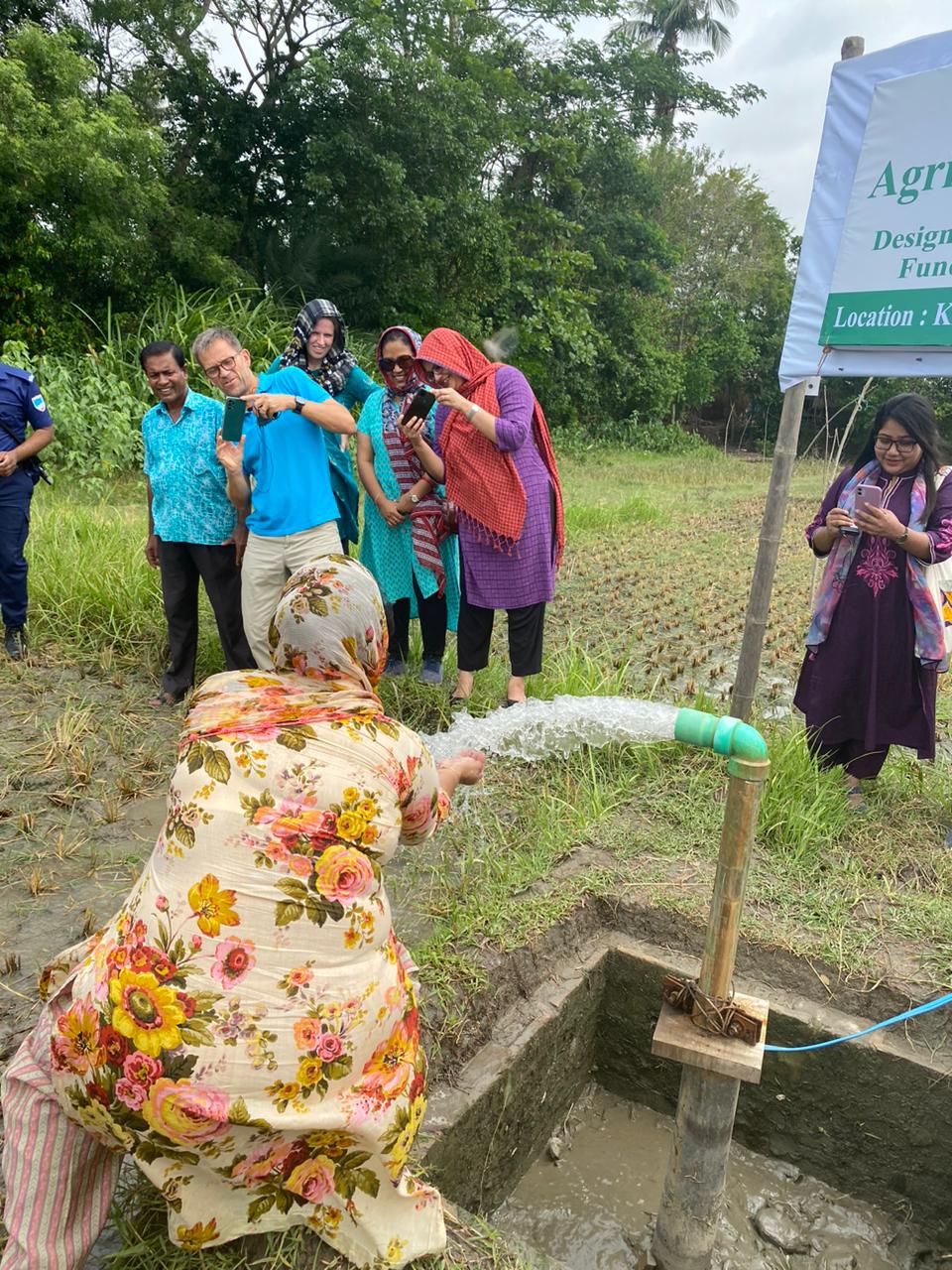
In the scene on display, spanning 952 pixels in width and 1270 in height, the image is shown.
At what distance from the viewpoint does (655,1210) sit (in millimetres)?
2502

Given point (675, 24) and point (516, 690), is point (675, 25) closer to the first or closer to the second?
point (675, 24)

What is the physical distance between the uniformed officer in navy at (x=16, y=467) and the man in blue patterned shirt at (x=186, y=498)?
76 cm

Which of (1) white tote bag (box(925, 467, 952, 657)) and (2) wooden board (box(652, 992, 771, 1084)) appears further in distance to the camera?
(1) white tote bag (box(925, 467, 952, 657))

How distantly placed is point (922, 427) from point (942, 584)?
0.59 m

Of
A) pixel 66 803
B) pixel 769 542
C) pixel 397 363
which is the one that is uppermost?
pixel 397 363

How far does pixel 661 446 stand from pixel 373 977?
64.2 feet

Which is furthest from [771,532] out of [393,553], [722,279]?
[722,279]

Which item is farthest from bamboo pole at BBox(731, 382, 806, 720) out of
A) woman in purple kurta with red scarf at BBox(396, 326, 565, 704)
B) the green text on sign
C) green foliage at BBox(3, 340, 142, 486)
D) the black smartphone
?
green foliage at BBox(3, 340, 142, 486)

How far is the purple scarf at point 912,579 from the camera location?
309 cm

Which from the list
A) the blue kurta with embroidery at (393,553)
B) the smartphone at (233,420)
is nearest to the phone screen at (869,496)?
the blue kurta with embroidery at (393,553)

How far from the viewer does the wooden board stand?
1871 millimetres

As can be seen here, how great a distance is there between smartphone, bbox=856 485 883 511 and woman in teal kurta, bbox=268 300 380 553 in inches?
83.8

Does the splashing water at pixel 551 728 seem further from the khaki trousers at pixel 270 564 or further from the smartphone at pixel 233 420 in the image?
the smartphone at pixel 233 420

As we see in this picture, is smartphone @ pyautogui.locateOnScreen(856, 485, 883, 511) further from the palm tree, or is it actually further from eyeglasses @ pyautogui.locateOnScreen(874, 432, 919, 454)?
the palm tree
